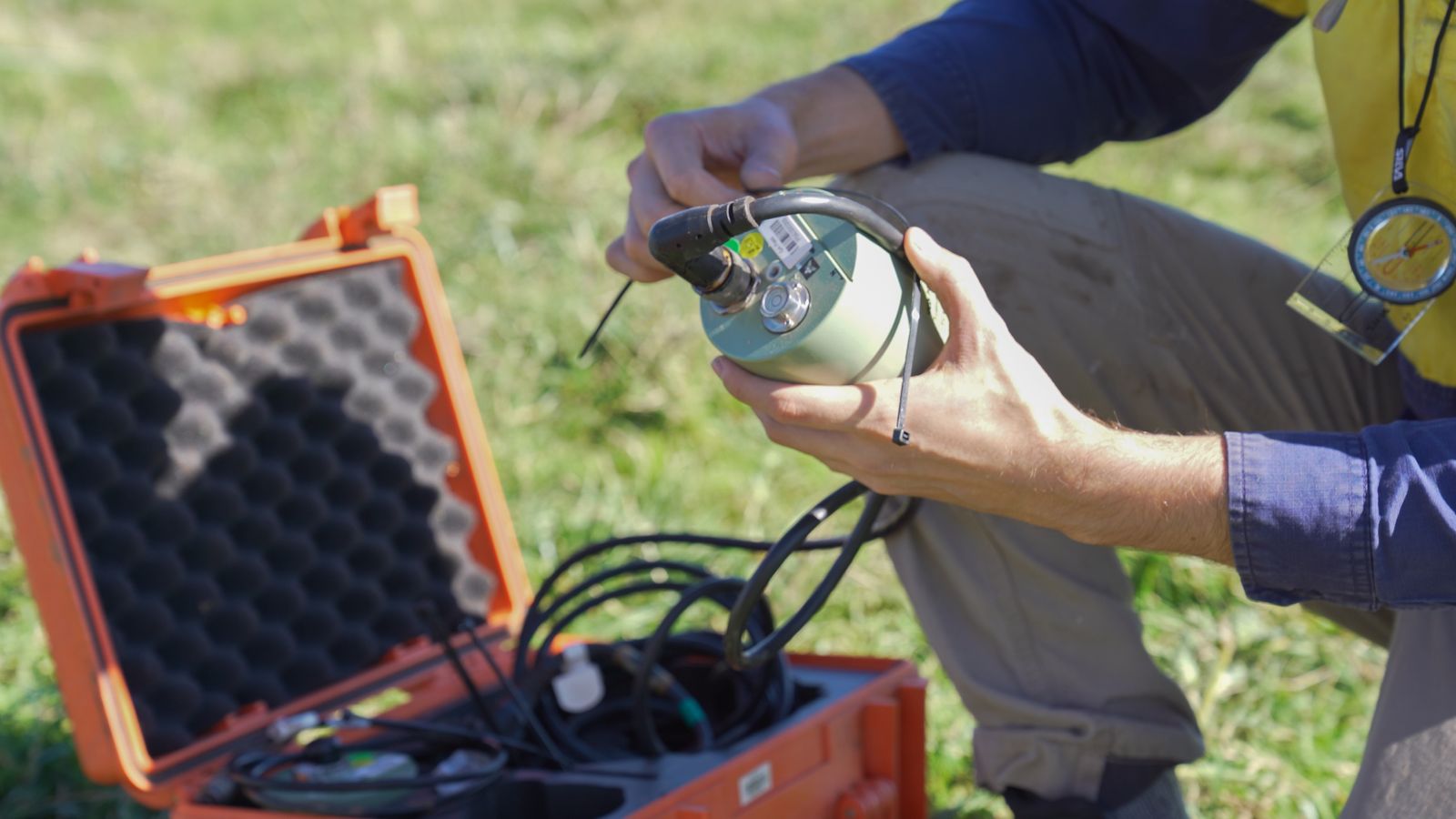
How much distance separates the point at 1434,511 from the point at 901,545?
63cm

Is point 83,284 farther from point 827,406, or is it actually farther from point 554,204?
point 554,204

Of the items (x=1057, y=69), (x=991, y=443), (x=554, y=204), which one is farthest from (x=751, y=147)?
(x=554, y=204)

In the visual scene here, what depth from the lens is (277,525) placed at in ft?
6.61

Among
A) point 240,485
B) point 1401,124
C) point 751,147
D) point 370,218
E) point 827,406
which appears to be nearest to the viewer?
point 827,406

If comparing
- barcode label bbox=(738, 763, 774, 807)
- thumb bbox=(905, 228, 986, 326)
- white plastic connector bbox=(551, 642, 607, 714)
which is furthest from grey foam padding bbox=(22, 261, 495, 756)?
thumb bbox=(905, 228, 986, 326)

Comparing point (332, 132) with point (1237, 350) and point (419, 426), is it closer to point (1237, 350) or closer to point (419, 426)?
point (419, 426)

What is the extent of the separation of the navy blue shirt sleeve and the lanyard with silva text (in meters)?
0.31

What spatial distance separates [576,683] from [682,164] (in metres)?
0.71

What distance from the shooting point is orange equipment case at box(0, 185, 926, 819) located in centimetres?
174

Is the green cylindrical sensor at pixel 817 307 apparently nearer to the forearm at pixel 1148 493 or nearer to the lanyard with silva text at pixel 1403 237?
the forearm at pixel 1148 493

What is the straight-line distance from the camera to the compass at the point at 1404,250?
1504 mm

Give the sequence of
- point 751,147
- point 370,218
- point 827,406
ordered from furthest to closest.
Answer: point 370,218 < point 751,147 < point 827,406

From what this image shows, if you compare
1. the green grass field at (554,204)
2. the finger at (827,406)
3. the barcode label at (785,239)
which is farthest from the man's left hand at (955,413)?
the green grass field at (554,204)

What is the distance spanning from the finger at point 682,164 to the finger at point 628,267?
9cm
